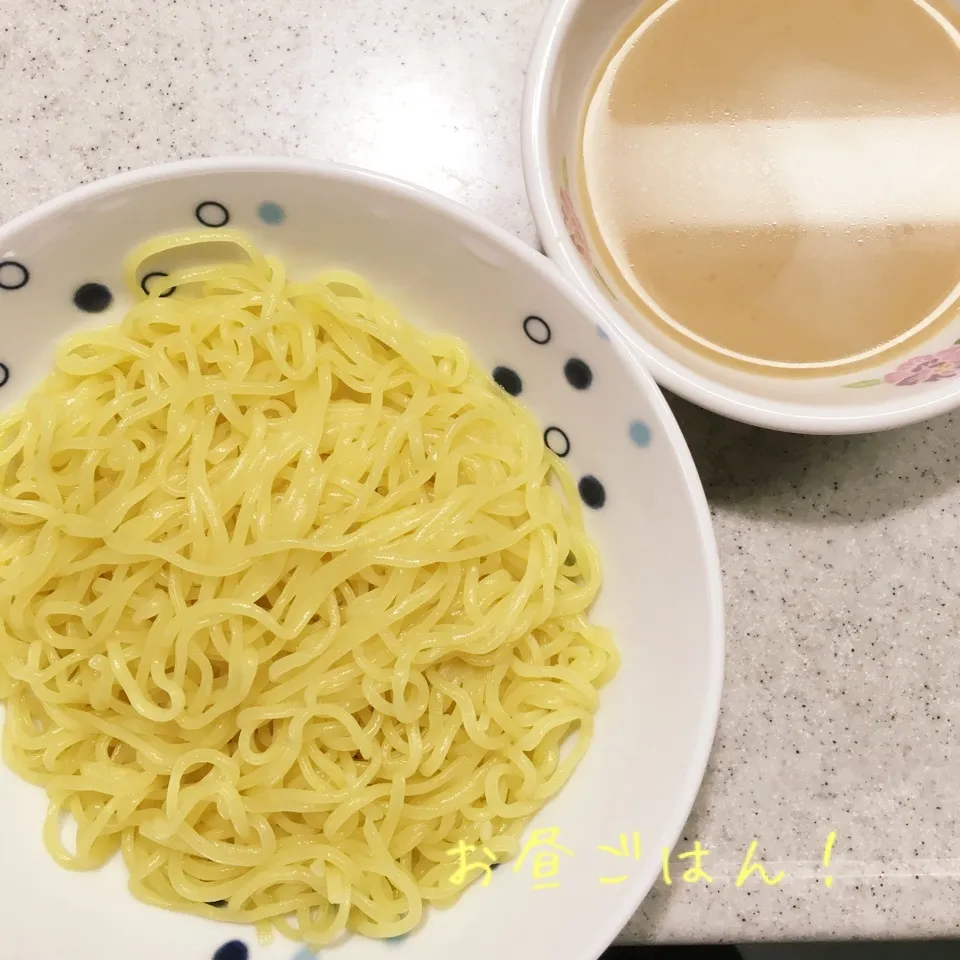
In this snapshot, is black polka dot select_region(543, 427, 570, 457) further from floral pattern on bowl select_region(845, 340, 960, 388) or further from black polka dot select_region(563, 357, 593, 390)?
floral pattern on bowl select_region(845, 340, 960, 388)

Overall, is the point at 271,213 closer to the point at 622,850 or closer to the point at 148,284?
the point at 148,284

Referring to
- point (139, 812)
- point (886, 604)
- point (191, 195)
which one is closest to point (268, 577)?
point (139, 812)

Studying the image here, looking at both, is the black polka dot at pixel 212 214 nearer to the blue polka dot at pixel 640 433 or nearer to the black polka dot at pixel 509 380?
the black polka dot at pixel 509 380

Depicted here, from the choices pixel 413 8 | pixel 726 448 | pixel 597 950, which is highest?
pixel 413 8

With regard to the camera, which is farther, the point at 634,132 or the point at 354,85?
the point at 354,85

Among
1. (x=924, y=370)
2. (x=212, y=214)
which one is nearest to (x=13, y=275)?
(x=212, y=214)

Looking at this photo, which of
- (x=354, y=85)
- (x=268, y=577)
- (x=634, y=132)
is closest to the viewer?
(x=268, y=577)

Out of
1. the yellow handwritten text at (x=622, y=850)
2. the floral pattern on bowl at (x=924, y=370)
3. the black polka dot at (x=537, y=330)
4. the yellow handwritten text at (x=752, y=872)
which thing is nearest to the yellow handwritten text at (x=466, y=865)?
the yellow handwritten text at (x=622, y=850)

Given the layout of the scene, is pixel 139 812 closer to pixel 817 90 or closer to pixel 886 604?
pixel 886 604
